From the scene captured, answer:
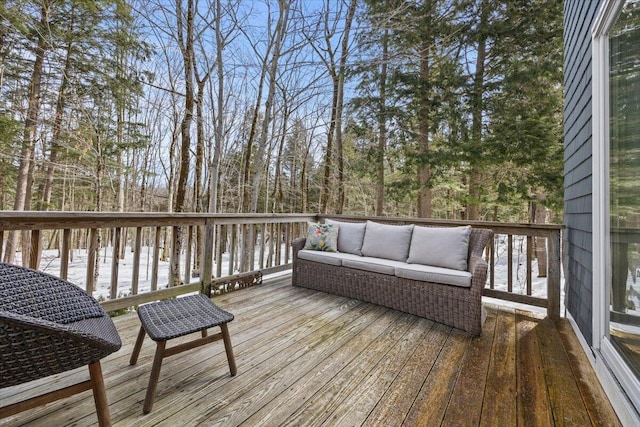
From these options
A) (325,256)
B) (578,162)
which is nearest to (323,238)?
(325,256)

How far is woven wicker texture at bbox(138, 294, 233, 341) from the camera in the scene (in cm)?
155

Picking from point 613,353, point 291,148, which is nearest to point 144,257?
point 291,148

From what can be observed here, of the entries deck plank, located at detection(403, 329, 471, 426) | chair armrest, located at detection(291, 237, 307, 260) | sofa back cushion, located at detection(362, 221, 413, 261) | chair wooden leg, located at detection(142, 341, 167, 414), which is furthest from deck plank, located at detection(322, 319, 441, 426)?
chair armrest, located at detection(291, 237, 307, 260)

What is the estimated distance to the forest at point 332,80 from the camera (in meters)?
5.27

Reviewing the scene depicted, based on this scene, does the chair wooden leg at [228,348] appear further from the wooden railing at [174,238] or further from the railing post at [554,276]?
the railing post at [554,276]

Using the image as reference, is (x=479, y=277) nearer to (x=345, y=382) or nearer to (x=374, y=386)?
(x=374, y=386)

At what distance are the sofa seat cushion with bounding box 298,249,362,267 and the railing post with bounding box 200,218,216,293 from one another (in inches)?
44.1

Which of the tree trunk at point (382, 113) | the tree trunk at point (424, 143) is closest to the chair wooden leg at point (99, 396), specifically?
the tree trunk at point (424, 143)

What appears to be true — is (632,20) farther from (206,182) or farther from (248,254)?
(206,182)

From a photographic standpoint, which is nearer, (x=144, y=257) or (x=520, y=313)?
(x=520, y=313)

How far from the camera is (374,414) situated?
4.95 feet

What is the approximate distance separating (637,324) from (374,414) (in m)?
1.41

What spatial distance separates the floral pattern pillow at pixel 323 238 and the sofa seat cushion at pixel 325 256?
86 mm

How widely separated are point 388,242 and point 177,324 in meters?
2.46
